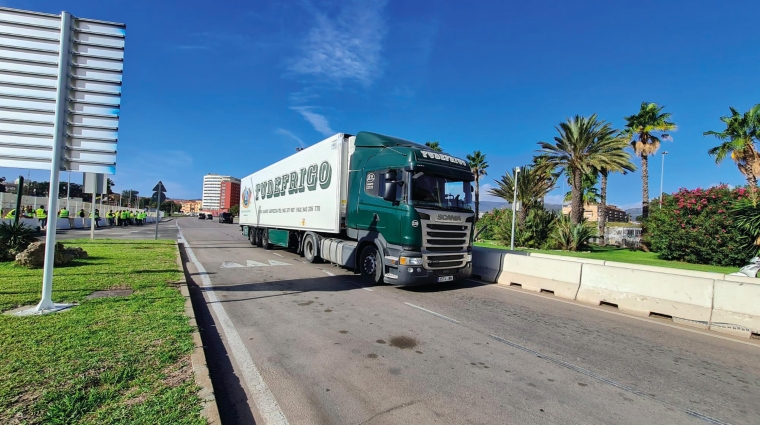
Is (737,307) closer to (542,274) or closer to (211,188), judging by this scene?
(542,274)

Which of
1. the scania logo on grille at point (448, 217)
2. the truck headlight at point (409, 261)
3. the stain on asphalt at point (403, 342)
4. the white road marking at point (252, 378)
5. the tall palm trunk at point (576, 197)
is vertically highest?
the tall palm trunk at point (576, 197)

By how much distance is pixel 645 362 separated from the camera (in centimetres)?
461

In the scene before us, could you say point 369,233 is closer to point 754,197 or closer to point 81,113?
point 81,113

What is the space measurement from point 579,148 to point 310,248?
2086 centimetres

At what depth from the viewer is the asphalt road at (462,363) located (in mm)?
→ 3268

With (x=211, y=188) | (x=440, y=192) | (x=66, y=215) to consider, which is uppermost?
(x=211, y=188)

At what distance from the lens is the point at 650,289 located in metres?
7.28

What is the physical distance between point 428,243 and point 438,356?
389 cm

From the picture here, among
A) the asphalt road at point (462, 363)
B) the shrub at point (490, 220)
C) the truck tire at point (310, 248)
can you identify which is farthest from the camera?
the shrub at point (490, 220)

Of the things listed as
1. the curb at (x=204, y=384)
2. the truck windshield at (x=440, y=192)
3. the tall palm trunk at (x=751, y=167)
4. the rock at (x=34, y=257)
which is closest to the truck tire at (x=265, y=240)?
the rock at (x=34, y=257)

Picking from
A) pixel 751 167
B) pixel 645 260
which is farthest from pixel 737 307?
pixel 751 167

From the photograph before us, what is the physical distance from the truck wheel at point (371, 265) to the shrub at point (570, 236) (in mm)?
16797

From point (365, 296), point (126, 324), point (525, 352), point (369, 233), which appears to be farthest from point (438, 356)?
point (369, 233)

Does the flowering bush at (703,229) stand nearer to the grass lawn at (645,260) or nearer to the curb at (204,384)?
the grass lawn at (645,260)
